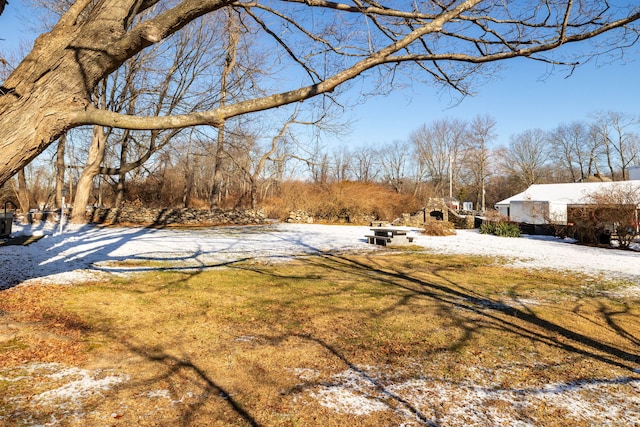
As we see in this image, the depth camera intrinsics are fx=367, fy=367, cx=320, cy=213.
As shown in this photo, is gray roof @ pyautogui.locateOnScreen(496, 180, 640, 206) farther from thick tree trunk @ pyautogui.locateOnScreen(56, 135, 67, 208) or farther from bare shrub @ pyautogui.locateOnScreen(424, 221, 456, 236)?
thick tree trunk @ pyautogui.locateOnScreen(56, 135, 67, 208)

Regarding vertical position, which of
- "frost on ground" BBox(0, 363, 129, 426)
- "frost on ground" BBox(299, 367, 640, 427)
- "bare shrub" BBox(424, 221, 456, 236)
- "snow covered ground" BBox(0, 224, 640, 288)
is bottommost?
"frost on ground" BBox(299, 367, 640, 427)

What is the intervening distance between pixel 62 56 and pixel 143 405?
9.46 ft

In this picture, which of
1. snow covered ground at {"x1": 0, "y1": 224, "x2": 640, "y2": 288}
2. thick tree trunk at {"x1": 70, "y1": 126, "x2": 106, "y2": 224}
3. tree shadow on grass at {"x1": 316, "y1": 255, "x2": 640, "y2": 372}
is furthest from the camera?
thick tree trunk at {"x1": 70, "y1": 126, "x2": 106, "y2": 224}

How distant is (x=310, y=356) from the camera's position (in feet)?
12.5

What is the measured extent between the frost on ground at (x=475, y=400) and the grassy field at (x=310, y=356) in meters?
0.02

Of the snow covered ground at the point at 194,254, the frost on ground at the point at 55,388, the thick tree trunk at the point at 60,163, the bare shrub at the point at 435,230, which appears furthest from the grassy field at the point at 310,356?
Answer: the thick tree trunk at the point at 60,163

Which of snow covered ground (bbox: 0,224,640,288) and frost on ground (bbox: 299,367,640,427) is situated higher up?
snow covered ground (bbox: 0,224,640,288)

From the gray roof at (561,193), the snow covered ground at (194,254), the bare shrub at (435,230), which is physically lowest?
the snow covered ground at (194,254)

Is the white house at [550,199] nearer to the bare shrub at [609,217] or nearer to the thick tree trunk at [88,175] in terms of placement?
the bare shrub at [609,217]

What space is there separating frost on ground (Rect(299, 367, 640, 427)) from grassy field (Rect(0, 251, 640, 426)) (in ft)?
0.05

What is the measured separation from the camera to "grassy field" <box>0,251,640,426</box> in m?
2.74

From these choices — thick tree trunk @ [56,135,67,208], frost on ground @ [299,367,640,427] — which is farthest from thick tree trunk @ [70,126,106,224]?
frost on ground @ [299,367,640,427]

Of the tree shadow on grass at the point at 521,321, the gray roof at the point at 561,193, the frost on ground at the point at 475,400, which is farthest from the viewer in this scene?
the gray roof at the point at 561,193

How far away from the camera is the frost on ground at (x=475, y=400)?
2.72 m
